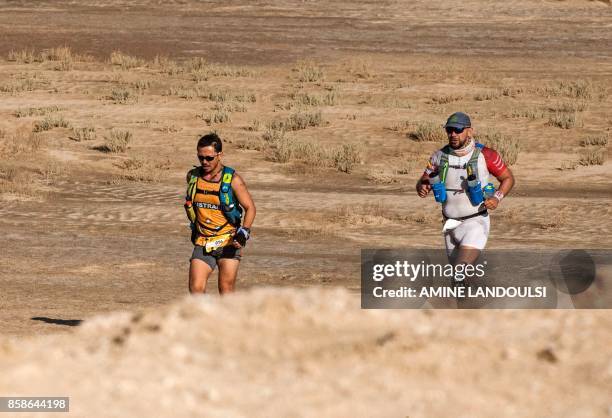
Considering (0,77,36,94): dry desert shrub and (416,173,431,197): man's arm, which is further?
(0,77,36,94): dry desert shrub

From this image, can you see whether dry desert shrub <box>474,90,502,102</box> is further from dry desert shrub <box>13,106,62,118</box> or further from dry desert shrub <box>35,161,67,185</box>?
dry desert shrub <box>35,161,67,185</box>

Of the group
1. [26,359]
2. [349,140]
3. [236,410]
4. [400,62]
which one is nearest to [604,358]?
[236,410]

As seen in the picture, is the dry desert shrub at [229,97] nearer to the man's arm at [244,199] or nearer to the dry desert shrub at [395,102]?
the dry desert shrub at [395,102]

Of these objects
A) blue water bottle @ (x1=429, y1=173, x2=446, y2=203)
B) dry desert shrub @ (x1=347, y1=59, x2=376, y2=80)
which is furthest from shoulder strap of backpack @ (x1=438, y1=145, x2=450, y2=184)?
dry desert shrub @ (x1=347, y1=59, x2=376, y2=80)

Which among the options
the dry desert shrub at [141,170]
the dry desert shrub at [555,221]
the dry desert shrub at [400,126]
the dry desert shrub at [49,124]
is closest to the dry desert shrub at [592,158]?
the dry desert shrub at [400,126]

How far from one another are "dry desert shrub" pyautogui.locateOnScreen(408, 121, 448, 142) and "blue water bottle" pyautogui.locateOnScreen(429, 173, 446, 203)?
15054mm

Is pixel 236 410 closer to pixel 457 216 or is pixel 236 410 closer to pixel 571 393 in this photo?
pixel 571 393

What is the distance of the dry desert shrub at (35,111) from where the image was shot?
88.3ft

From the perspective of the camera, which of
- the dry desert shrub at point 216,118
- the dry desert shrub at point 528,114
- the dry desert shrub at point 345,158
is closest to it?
the dry desert shrub at point 345,158

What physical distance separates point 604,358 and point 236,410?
7.40 feet

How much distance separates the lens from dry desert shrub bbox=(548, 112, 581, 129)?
2572cm

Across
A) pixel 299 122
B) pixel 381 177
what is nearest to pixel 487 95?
pixel 299 122

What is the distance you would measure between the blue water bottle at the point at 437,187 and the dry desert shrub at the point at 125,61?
25.7m

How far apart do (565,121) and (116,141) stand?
9328 millimetres
